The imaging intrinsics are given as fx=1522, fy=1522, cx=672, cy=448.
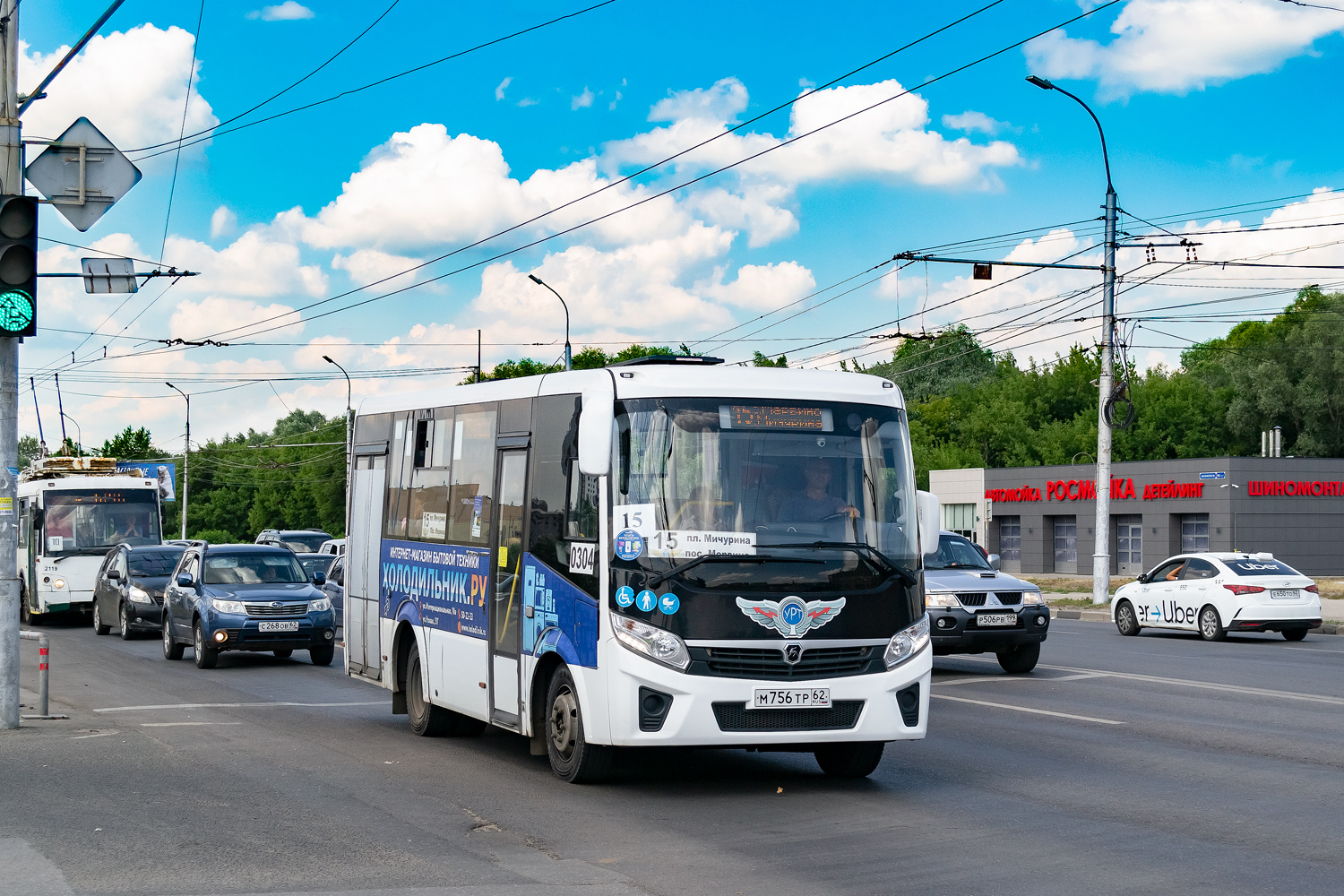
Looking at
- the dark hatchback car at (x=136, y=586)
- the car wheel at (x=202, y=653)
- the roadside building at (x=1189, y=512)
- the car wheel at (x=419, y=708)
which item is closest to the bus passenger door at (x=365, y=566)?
the car wheel at (x=419, y=708)

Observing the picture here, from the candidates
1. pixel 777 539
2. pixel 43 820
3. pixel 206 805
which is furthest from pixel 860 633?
pixel 43 820

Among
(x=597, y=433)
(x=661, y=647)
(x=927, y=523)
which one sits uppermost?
(x=597, y=433)

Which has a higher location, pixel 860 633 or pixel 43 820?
pixel 860 633

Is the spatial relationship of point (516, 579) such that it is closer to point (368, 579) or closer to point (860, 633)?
point (860, 633)

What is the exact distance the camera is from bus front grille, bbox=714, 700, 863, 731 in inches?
366

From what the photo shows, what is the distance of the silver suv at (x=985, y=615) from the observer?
17547 millimetres

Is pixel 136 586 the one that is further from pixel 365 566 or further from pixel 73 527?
pixel 365 566

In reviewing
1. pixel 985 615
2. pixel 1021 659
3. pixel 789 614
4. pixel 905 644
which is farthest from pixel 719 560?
pixel 1021 659

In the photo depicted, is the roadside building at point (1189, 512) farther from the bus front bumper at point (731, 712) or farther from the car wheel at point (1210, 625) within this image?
the bus front bumper at point (731, 712)

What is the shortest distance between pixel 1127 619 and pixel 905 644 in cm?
1931

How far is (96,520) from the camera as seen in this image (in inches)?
1289

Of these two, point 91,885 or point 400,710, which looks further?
point 400,710

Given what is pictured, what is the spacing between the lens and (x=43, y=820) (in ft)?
28.4

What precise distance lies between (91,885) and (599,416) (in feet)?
13.2
